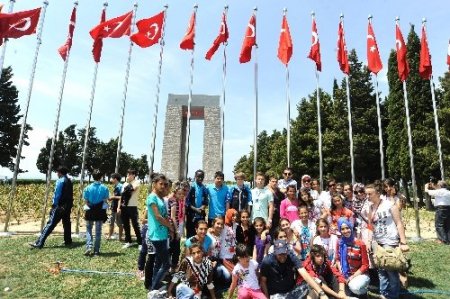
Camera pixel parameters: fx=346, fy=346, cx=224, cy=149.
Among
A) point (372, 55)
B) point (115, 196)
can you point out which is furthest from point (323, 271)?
point (372, 55)

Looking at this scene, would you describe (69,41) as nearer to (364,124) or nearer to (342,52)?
(342,52)

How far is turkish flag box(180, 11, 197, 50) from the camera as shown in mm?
11688

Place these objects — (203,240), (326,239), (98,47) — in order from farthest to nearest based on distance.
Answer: (98,47) → (203,240) → (326,239)

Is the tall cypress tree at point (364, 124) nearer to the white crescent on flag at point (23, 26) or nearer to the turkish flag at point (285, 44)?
the turkish flag at point (285, 44)

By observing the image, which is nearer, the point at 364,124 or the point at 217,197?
the point at 217,197

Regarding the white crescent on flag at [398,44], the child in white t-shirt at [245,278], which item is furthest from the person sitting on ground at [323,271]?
the white crescent on flag at [398,44]

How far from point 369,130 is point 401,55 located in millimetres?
20515

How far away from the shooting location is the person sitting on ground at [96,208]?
7.48 m

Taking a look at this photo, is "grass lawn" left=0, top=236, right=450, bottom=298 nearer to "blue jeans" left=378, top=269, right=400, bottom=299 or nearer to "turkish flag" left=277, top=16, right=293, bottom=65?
"blue jeans" left=378, top=269, right=400, bottom=299

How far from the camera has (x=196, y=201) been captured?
7066 mm

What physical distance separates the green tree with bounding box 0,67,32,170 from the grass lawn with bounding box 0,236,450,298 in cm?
3965

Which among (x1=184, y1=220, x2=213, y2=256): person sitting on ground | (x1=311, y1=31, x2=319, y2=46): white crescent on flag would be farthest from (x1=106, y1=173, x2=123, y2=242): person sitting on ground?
(x1=311, y1=31, x2=319, y2=46): white crescent on flag

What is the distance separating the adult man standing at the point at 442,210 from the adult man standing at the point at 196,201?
258 inches

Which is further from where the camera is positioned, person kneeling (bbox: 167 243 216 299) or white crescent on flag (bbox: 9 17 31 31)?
white crescent on flag (bbox: 9 17 31 31)
